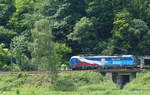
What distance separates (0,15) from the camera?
92062 mm

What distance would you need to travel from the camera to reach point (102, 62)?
7050 centimetres

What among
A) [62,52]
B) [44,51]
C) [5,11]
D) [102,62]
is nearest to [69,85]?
[44,51]

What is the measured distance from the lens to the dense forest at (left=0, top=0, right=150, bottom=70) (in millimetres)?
77688

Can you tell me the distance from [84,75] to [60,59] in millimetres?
12147

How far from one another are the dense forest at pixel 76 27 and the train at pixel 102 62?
11.9 feet

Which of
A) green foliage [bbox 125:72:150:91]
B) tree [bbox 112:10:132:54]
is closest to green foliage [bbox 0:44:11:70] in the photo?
tree [bbox 112:10:132:54]

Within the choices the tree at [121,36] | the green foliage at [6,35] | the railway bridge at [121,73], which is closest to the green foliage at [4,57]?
the green foliage at [6,35]

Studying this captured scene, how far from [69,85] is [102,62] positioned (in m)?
9.68

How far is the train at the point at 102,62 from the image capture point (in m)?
69.1

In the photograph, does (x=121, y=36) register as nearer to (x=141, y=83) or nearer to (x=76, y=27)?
(x=76, y=27)

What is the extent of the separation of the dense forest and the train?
11.9 feet

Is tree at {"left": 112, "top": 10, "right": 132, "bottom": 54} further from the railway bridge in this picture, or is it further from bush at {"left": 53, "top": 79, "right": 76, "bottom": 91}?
bush at {"left": 53, "top": 79, "right": 76, "bottom": 91}

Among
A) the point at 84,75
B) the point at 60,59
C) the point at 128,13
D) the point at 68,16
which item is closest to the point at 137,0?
the point at 128,13

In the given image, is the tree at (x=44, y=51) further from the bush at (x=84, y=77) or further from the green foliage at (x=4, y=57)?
the green foliage at (x=4, y=57)
